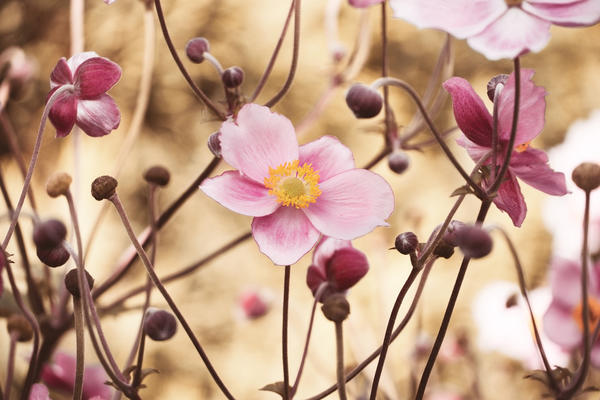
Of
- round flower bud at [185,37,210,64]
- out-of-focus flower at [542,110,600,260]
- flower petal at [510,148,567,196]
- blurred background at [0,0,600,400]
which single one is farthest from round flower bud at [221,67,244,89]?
blurred background at [0,0,600,400]

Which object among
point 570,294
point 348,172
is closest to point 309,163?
point 348,172

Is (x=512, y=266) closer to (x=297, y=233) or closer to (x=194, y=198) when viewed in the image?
(x=194, y=198)

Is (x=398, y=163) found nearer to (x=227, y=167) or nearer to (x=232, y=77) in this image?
(x=232, y=77)

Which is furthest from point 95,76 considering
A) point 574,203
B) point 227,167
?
point 227,167

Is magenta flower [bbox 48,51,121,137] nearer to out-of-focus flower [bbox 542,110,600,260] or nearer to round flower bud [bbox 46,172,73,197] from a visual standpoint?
round flower bud [bbox 46,172,73,197]

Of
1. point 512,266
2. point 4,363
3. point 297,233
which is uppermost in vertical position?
point 512,266
